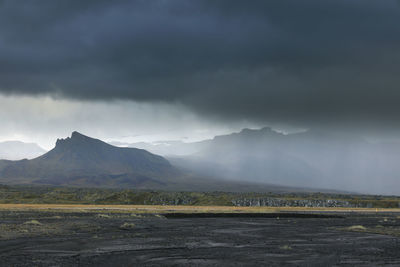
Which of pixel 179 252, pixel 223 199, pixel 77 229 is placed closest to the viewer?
pixel 179 252

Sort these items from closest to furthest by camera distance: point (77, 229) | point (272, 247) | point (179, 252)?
point (179, 252) < point (272, 247) < point (77, 229)

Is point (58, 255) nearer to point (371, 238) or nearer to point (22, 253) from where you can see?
point (22, 253)

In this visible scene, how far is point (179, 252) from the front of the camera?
119ft

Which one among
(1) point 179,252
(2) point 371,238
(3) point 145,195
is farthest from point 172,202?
(1) point 179,252

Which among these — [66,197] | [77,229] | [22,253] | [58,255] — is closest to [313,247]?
[58,255]

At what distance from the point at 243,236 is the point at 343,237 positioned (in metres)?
11.1

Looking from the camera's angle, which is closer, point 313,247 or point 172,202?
point 313,247

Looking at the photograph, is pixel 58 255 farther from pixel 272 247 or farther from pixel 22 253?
pixel 272 247

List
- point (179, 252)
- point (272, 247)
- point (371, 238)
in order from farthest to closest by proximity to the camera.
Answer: point (371, 238) < point (272, 247) < point (179, 252)

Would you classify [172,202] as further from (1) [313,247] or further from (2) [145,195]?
(1) [313,247]

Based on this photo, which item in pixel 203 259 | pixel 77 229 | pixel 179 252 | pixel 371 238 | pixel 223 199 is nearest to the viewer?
pixel 203 259

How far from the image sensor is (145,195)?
156m

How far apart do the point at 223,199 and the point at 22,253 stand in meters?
117

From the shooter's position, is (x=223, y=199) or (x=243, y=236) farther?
(x=223, y=199)
